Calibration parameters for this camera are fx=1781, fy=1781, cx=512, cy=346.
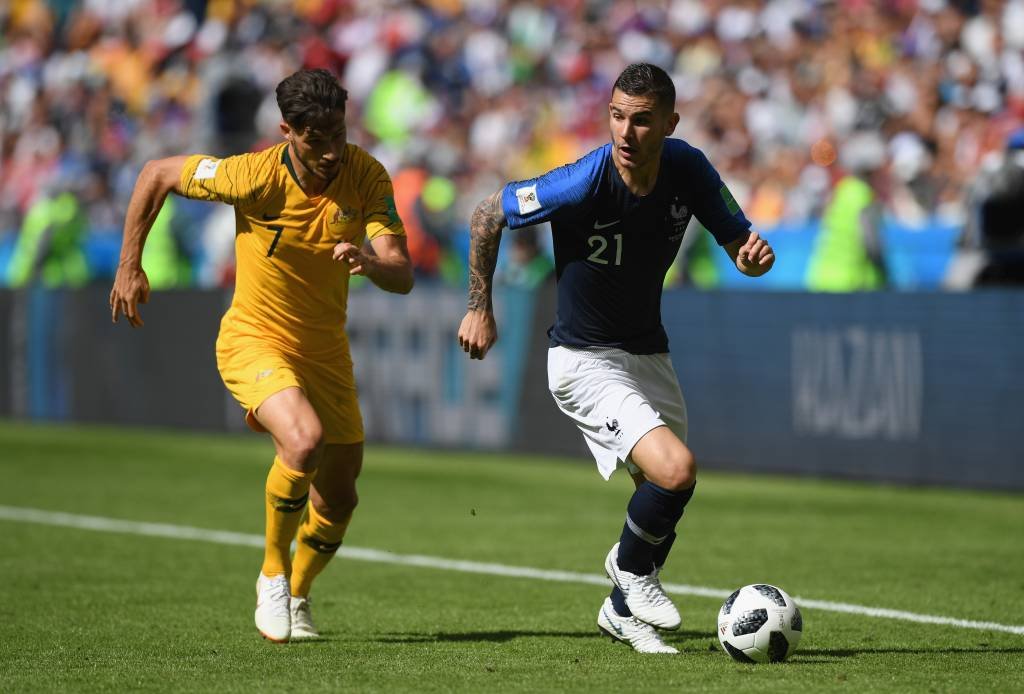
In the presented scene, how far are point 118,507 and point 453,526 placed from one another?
2638 mm

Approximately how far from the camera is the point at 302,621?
750 centimetres

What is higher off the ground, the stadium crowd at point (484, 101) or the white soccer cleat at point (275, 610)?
the stadium crowd at point (484, 101)

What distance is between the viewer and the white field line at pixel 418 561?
25.9ft

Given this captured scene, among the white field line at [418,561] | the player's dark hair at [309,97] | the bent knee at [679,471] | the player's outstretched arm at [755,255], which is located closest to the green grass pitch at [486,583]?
the white field line at [418,561]

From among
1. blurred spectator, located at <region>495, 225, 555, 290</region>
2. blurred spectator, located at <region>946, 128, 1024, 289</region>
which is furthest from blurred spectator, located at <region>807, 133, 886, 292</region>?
blurred spectator, located at <region>495, 225, 555, 290</region>

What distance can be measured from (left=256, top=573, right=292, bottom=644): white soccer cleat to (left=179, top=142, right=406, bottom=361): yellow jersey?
96 centimetres

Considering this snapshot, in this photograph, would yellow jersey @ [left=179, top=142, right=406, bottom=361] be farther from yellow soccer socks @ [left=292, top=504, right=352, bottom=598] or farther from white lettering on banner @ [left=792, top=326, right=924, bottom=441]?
white lettering on banner @ [left=792, top=326, right=924, bottom=441]

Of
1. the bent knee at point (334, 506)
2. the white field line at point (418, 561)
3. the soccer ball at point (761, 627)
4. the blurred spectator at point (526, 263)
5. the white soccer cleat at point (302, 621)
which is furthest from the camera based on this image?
the blurred spectator at point (526, 263)

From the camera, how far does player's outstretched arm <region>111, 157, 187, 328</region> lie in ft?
23.6

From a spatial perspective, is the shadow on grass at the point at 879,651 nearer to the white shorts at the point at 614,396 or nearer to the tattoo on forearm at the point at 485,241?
the white shorts at the point at 614,396

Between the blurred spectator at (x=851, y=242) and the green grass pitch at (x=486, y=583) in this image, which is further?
the blurred spectator at (x=851, y=242)

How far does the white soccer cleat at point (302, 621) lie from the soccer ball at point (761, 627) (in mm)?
1794

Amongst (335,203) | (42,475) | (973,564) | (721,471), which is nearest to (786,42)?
(721,471)

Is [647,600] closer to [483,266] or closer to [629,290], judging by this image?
[629,290]
